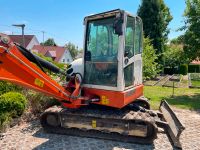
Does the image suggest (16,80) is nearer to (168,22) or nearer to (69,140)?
(69,140)

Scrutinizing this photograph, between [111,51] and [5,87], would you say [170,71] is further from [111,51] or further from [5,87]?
[111,51]

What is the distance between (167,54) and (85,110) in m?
26.5

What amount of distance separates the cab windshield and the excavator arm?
46 cm

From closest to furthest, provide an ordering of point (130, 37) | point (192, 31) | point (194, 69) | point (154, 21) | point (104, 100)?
point (104, 100), point (130, 37), point (192, 31), point (154, 21), point (194, 69)

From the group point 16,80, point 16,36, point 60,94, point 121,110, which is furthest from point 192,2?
point 16,36

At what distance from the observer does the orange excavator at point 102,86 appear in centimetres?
529

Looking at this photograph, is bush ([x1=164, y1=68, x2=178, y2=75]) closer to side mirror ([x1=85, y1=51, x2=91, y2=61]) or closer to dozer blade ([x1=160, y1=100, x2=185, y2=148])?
dozer blade ([x1=160, y1=100, x2=185, y2=148])

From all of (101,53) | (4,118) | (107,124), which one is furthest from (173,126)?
(4,118)

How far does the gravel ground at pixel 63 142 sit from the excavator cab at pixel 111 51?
1256 millimetres

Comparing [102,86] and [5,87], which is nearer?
[102,86]

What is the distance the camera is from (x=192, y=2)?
42.1 ft

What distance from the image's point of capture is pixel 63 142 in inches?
220

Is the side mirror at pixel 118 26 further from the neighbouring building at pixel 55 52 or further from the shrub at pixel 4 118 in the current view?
the neighbouring building at pixel 55 52

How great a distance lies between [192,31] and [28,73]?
9.99 m
